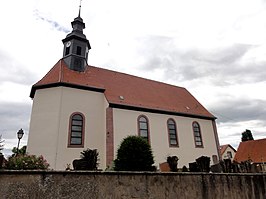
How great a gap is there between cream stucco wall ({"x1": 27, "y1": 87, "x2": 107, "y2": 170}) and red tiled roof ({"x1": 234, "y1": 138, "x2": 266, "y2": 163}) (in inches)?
993

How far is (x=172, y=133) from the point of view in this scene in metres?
18.2

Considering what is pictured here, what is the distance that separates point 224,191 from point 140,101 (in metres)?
12.1

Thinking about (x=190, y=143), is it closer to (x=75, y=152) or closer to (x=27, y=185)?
(x=75, y=152)

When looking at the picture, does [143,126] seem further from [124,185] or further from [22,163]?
[124,185]

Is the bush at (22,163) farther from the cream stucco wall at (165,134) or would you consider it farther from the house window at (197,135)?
the house window at (197,135)

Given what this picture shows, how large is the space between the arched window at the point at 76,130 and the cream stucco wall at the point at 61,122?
0.90 feet

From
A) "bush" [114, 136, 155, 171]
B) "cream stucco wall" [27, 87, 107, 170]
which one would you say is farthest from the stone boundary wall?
"cream stucco wall" [27, 87, 107, 170]

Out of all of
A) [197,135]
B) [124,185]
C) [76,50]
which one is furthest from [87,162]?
[197,135]

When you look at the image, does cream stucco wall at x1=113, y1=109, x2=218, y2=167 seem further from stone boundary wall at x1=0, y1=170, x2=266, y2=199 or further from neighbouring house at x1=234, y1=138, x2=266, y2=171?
neighbouring house at x1=234, y1=138, x2=266, y2=171

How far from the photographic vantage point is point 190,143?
61.8ft

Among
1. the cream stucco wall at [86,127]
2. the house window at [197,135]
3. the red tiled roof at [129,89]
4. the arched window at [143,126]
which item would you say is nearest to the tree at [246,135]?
the red tiled roof at [129,89]

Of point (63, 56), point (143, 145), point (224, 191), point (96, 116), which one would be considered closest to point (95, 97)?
point (96, 116)

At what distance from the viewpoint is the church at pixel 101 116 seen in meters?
14.1

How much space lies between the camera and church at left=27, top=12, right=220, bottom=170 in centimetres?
1405
